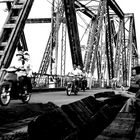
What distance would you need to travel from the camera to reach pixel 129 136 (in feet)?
7.36

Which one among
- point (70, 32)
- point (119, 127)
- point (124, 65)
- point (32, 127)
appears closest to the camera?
point (32, 127)

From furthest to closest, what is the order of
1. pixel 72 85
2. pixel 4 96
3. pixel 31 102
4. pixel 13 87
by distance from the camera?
pixel 72 85 < pixel 31 102 < pixel 13 87 < pixel 4 96

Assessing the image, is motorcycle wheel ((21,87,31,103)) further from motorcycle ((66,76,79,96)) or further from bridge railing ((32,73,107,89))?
bridge railing ((32,73,107,89))

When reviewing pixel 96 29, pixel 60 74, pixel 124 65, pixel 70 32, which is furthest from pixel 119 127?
pixel 124 65

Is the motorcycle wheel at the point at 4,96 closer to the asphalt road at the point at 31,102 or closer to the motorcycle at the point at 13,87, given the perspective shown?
the motorcycle at the point at 13,87

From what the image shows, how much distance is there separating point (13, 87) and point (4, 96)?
20.7 inches

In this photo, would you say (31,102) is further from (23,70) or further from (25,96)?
(23,70)

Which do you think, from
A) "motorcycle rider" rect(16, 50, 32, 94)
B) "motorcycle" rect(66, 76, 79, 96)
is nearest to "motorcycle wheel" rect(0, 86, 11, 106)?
"motorcycle rider" rect(16, 50, 32, 94)

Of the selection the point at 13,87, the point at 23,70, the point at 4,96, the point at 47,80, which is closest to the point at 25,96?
the point at 13,87

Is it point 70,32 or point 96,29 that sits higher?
point 96,29

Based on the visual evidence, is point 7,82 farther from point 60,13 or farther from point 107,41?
point 107,41

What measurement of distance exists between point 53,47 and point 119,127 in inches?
715

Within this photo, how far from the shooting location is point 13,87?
24.1 feet

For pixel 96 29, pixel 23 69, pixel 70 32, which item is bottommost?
pixel 23 69
